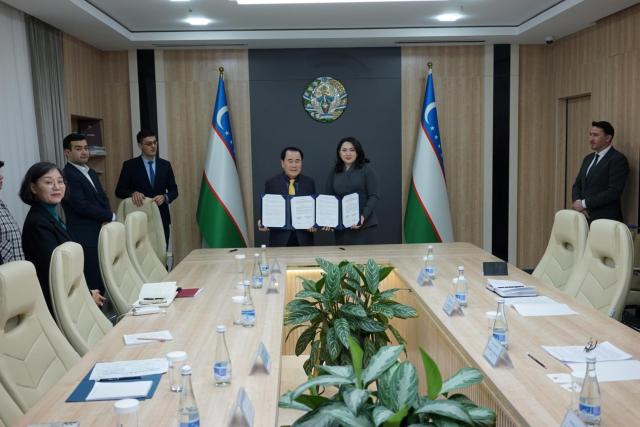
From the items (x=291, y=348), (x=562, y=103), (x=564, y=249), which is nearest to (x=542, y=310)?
(x=564, y=249)

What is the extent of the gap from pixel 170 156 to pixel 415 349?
16.0ft

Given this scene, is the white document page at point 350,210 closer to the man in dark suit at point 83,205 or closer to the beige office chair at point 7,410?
the man in dark suit at point 83,205

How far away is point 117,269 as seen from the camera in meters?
3.95

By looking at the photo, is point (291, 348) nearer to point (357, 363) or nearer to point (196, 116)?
point (357, 363)

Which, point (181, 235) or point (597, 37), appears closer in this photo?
point (597, 37)

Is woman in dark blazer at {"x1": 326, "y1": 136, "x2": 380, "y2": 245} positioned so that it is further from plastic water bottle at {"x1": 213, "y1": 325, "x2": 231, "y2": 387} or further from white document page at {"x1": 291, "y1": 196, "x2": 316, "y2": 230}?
plastic water bottle at {"x1": 213, "y1": 325, "x2": 231, "y2": 387}

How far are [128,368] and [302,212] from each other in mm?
3448

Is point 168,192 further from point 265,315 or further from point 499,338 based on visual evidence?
point 499,338

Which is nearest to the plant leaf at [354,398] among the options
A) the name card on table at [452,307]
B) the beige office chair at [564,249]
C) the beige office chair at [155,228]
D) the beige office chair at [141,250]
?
the name card on table at [452,307]

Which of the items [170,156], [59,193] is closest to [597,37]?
[170,156]

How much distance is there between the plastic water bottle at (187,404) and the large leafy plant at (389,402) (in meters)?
0.26

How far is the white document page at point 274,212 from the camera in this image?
5687 mm

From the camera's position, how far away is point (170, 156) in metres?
7.82

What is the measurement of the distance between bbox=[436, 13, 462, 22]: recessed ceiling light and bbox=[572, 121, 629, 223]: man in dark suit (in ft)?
5.85
